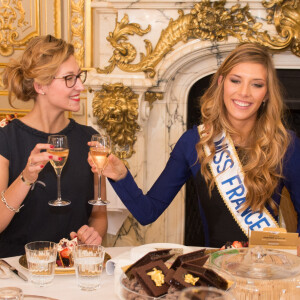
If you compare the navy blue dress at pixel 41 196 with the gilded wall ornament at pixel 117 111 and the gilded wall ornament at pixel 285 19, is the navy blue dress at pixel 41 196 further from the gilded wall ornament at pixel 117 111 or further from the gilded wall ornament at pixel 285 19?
the gilded wall ornament at pixel 285 19

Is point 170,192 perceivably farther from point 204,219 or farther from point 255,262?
point 255,262

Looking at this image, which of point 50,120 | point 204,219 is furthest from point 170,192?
point 50,120

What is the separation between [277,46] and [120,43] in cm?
91

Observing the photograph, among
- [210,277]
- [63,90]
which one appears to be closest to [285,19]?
[63,90]

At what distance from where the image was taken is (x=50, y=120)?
82.5 inches

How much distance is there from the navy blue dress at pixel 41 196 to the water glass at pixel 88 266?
28.2 inches

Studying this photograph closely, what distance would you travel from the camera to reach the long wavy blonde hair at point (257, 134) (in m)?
2.01

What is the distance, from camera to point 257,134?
2.12 m

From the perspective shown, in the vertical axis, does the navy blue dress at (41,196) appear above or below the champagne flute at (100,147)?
below

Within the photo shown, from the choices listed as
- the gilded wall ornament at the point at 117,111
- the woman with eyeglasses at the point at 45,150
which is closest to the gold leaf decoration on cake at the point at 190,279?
the woman with eyeglasses at the point at 45,150

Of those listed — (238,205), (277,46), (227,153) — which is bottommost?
(238,205)

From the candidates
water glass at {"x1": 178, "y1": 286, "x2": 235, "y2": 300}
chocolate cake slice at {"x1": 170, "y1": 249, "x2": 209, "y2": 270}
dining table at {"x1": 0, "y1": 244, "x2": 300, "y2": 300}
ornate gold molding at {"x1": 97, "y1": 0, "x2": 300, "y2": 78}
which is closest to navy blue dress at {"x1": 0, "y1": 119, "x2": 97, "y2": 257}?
dining table at {"x1": 0, "y1": 244, "x2": 300, "y2": 300}

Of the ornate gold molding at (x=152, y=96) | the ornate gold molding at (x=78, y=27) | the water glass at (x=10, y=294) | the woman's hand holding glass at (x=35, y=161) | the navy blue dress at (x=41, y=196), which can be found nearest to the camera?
the water glass at (x=10, y=294)

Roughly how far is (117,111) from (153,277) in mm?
2041
